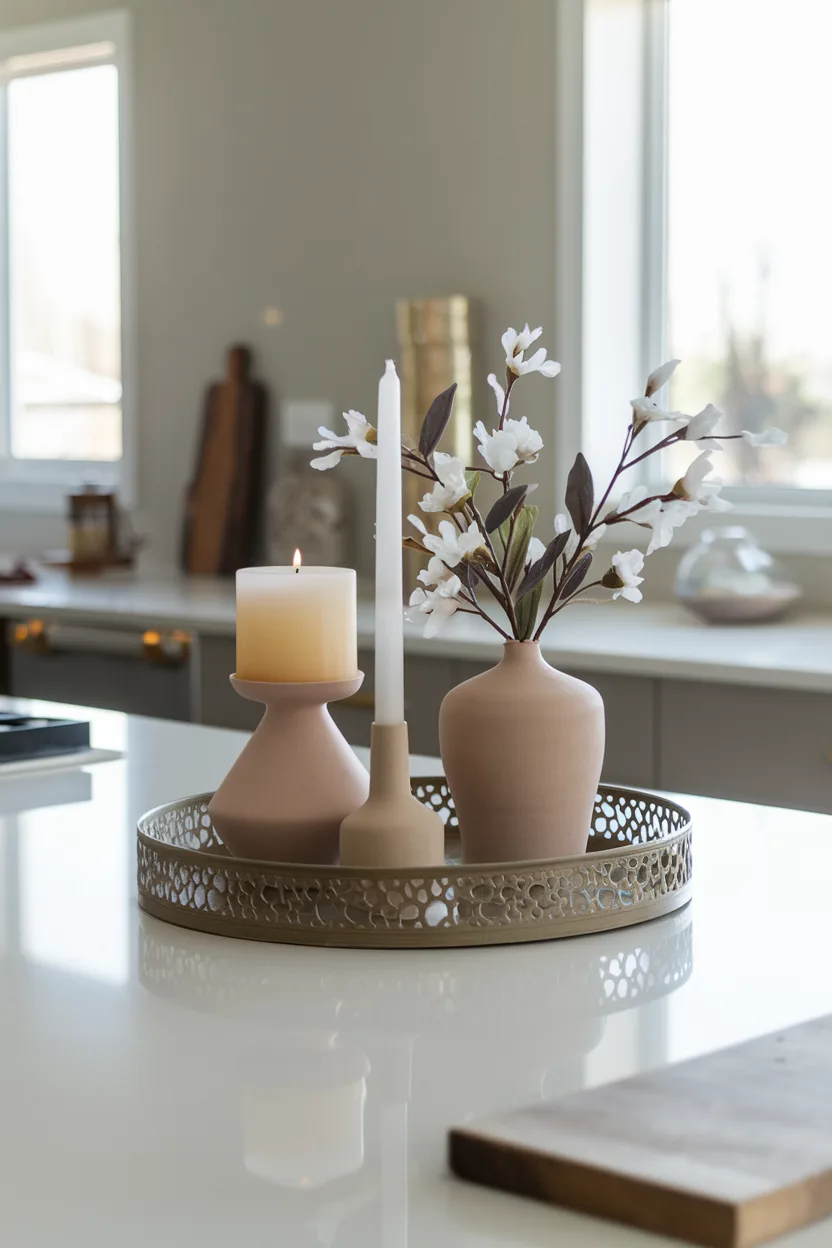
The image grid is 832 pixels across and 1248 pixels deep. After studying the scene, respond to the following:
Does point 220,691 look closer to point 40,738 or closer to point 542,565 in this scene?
point 40,738

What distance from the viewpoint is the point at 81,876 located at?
3.63ft

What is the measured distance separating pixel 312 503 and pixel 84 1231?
9.85ft

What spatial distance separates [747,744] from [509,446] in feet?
4.78

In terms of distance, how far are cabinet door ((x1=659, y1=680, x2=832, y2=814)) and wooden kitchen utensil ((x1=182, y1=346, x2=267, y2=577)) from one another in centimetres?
163

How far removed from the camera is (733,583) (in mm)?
2795

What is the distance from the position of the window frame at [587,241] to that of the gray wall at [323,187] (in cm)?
4

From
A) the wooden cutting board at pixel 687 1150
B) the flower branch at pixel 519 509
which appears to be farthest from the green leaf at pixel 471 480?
the wooden cutting board at pixel 687 1150

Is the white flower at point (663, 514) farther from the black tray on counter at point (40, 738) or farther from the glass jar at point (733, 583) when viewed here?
the glass jar at point (733, 583)

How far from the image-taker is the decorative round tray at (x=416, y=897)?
3.01 feet

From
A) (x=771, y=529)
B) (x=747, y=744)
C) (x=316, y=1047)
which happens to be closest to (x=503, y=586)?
(x=316, y=1047)

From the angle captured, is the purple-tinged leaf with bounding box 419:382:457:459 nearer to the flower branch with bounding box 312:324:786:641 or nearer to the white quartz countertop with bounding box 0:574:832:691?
the flower branch with bounding box 312:324:786:641

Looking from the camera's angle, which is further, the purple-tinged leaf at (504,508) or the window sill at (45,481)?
the window sill at (45,481)

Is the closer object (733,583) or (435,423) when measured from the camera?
(435,423)

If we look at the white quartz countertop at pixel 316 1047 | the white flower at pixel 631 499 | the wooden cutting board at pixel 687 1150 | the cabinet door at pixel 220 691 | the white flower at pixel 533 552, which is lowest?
the cabinet door at pixel 220 691
